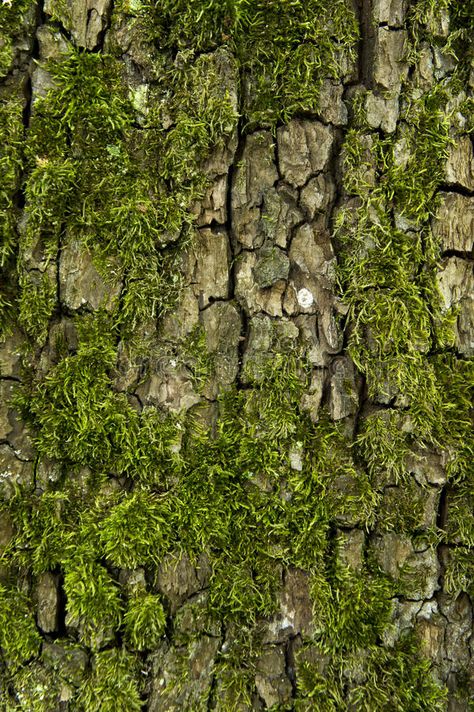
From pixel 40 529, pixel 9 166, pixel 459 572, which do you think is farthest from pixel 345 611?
pixel 9 166

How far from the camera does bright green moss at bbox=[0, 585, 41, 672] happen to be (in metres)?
1.60

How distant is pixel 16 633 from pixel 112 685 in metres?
0.34

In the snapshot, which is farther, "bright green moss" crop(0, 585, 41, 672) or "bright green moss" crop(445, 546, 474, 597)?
"bright green moss" crop(445, 546, 474, 597)

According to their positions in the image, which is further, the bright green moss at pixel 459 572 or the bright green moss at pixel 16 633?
the bright green moss at pixel 459 572

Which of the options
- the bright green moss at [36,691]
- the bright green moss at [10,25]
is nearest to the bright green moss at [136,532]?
the bright green moss at [36,691]

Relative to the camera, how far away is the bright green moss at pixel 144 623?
158 centimetres

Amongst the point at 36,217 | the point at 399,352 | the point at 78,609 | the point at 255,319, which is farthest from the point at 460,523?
the point at 36,217

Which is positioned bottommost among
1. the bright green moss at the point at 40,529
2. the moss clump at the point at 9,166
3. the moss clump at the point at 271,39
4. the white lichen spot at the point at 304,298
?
the bright green moss at the point at 40,529

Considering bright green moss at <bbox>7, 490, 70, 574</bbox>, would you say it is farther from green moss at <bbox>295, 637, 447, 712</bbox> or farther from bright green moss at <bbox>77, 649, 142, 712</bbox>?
green moss at <bbox>295, 637, 447, 712</bbox>

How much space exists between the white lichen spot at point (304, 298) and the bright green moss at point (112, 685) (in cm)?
121

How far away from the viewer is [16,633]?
5.28 ft

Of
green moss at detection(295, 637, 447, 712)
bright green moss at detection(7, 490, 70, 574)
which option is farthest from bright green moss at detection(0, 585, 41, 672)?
green moss at detection(295, 637, 447, 712)

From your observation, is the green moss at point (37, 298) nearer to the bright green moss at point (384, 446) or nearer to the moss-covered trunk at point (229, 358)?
the moss-covered trunk at point (229, 358)

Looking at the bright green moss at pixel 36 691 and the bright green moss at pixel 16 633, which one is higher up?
the bright green moss at pixel 16 633
